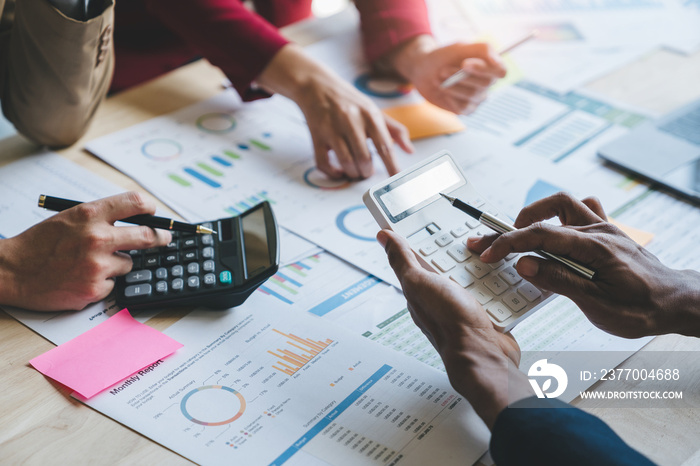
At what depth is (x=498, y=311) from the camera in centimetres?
58

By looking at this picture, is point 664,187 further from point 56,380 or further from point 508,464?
point 56,380

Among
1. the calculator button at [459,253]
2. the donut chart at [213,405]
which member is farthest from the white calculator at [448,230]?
the donut chart at [213,405]

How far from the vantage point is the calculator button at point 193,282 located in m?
0.62

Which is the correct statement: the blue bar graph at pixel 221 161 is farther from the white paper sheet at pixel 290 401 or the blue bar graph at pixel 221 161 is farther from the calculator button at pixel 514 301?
the calculator button at pixel 514 301

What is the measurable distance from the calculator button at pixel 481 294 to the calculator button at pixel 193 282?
267 millimetres

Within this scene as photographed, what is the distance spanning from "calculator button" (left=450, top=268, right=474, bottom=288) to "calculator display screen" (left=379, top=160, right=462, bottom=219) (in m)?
0.08

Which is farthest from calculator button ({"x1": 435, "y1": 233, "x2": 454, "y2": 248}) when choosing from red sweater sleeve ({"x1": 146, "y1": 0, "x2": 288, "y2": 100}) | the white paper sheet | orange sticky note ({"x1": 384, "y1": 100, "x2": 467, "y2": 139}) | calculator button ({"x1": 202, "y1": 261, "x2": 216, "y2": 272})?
red sweater sleeve ({"x1": 146, "y1": 0, "x2": 288, "y2": 100})

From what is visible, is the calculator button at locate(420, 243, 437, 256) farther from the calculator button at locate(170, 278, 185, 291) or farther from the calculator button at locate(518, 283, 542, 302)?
the calculator button at locate(170, 278, 185, 291)

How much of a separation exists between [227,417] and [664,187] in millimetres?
668

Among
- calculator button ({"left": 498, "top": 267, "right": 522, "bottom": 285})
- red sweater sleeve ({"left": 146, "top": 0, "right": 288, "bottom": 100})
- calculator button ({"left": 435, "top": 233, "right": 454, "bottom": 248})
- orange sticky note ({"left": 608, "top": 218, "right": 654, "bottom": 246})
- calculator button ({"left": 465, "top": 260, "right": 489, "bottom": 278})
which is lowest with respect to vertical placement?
orange sticky note ({"left": 608, "top": 218, "right": 654, "bottom": 246})

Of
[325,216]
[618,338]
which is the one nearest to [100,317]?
[325,216]

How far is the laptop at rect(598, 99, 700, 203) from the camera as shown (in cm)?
87

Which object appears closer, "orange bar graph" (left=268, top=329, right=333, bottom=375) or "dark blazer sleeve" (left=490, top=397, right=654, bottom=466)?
"dark blazer sleeve" (left=490, top=397, right=654, bottom=466)

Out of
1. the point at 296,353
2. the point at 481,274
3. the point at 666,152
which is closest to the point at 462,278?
the point at 481,274
